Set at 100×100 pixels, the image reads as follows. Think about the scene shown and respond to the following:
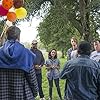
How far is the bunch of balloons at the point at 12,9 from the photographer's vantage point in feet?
25.4

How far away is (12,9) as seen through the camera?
7965 mm

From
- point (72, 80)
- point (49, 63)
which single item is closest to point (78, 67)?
point (72, 80)

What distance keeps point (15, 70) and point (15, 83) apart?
204mm

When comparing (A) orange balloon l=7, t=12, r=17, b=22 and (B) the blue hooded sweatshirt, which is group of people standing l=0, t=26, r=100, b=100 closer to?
(B) the blue hooded sweatshirt

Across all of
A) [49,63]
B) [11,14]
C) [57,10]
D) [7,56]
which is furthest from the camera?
[57,10]

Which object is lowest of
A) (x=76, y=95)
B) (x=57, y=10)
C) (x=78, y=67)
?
(x=76, y=95)

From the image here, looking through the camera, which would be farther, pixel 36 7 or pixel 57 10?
pixel 36 7

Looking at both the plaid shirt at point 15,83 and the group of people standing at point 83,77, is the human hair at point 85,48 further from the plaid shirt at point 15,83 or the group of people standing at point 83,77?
the plaid shirt at point 15,83

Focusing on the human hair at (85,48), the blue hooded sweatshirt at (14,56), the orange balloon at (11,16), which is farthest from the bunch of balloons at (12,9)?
the human hair at (85,48)

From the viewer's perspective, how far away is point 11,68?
20.4 ft

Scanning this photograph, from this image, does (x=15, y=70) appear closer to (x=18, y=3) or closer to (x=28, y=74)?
(x=28, y=74)

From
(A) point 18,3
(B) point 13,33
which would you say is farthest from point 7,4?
(B) point 13,33

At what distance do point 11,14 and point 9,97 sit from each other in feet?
6.89

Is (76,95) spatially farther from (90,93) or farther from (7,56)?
(7,56)
